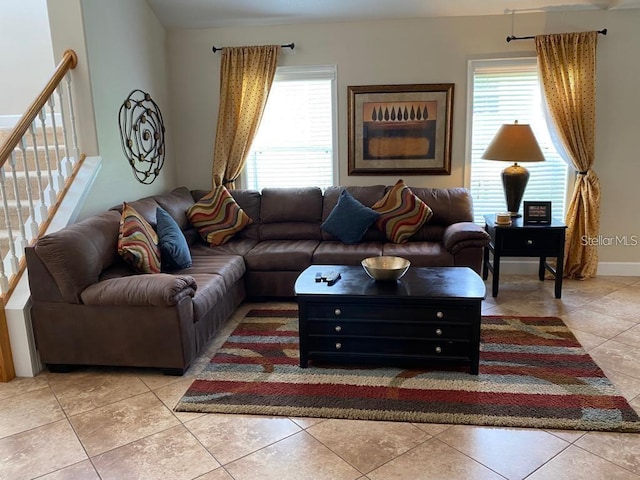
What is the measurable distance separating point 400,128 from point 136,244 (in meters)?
2.66

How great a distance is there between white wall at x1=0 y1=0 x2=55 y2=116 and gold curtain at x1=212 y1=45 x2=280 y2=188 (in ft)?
5.72

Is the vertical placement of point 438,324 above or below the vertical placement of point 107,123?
below

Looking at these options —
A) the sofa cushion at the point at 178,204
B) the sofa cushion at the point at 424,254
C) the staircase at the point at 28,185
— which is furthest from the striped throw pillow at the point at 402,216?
the staircase at the point at 28,185

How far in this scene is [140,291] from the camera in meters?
2.83

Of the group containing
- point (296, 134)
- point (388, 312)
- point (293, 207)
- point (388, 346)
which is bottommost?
point (388, 346)

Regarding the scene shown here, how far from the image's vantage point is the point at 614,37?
4395 mm

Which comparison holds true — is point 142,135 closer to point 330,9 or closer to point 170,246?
point 170,246

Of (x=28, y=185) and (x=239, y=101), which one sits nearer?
(x=28, y=185)

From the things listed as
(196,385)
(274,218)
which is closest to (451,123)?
(274,218)

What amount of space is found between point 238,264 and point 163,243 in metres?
0.61

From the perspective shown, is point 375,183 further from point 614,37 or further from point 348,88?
point 614,37

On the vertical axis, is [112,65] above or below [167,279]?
above

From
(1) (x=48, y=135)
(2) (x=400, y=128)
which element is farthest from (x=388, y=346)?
(1) (x=48, y=135)

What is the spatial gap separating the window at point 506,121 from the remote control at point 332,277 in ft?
7.37
